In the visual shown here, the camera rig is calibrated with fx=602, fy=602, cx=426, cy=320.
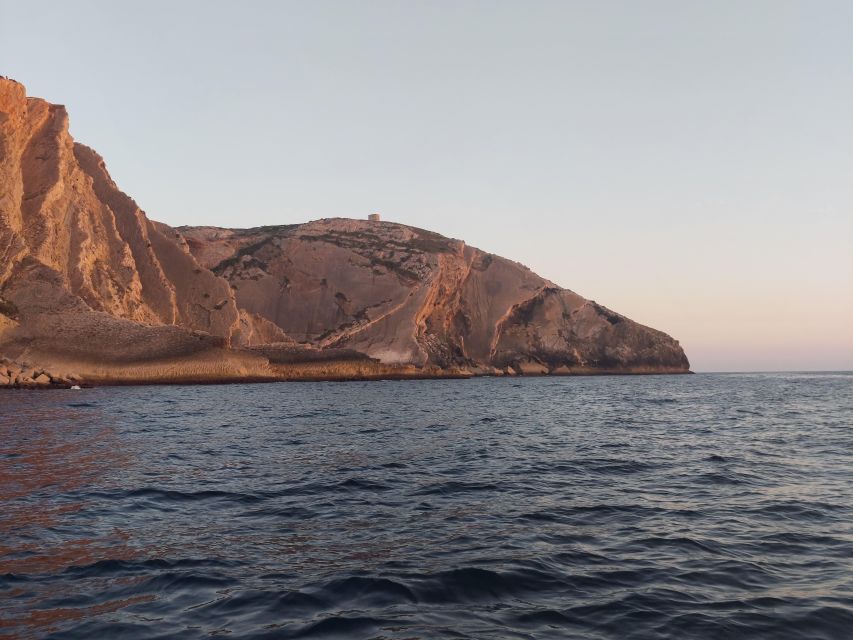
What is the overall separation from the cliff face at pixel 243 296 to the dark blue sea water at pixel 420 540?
4465 centimetres

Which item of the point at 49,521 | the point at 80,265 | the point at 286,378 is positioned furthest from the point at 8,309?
the point at 49,521

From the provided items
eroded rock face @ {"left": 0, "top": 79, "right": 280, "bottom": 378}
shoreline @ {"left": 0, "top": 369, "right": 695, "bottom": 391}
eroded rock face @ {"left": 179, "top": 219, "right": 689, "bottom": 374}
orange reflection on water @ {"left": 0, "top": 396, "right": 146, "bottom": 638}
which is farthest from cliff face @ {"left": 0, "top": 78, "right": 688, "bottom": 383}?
A: orange reflection on water @ {"left": 0, "top": 396, "right": 146, "bottom": 638}

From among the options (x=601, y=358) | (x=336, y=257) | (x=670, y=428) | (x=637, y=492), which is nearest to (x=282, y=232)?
(x=336, y=257)

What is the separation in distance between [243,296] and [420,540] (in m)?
112

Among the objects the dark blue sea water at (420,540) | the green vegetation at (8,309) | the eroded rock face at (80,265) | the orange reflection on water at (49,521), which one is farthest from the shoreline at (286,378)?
the dark blue sea water at (420,540)

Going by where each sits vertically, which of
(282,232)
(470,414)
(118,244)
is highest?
(282,232)

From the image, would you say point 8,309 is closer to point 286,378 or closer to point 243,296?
point 286,378

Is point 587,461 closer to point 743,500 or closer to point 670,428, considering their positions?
point 743,500

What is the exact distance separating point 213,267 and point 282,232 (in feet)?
74.8

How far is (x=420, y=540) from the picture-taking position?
8.77 meters

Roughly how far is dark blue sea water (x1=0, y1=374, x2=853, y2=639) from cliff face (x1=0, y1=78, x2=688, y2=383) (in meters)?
44.7

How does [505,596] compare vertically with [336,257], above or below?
below

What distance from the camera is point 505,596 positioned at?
6637 millimetres

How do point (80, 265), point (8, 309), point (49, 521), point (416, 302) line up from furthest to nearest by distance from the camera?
point (416, 302) < point (80, 265) < point (8, 309) < point (49, 521)
